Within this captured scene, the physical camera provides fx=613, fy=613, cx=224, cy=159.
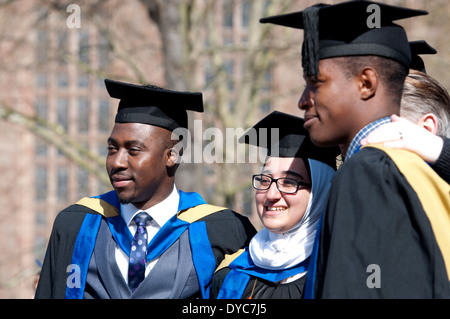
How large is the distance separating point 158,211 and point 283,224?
75 cm

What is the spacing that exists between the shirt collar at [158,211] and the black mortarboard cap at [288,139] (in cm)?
57

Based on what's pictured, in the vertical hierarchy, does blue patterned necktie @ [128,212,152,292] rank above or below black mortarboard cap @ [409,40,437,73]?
below

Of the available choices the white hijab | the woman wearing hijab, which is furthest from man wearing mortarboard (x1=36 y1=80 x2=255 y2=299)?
the white hijab

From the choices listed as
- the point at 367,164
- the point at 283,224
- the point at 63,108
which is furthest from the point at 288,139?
the point at 63,108

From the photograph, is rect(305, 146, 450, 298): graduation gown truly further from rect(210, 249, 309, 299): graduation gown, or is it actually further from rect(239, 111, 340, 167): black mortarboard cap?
rect(239, 111, 340, 167): black mortarboard cap

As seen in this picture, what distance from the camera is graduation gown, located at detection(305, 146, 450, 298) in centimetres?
192

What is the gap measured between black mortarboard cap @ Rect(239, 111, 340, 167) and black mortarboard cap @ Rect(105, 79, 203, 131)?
1.32ft

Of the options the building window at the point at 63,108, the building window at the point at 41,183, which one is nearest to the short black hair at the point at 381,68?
the building window at the point at 63,108

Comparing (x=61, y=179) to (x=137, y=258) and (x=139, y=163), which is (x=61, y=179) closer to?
(x=139, y=163)

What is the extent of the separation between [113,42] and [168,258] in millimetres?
8024

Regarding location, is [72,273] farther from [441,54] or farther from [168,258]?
[441,54]

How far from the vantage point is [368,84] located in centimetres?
218
